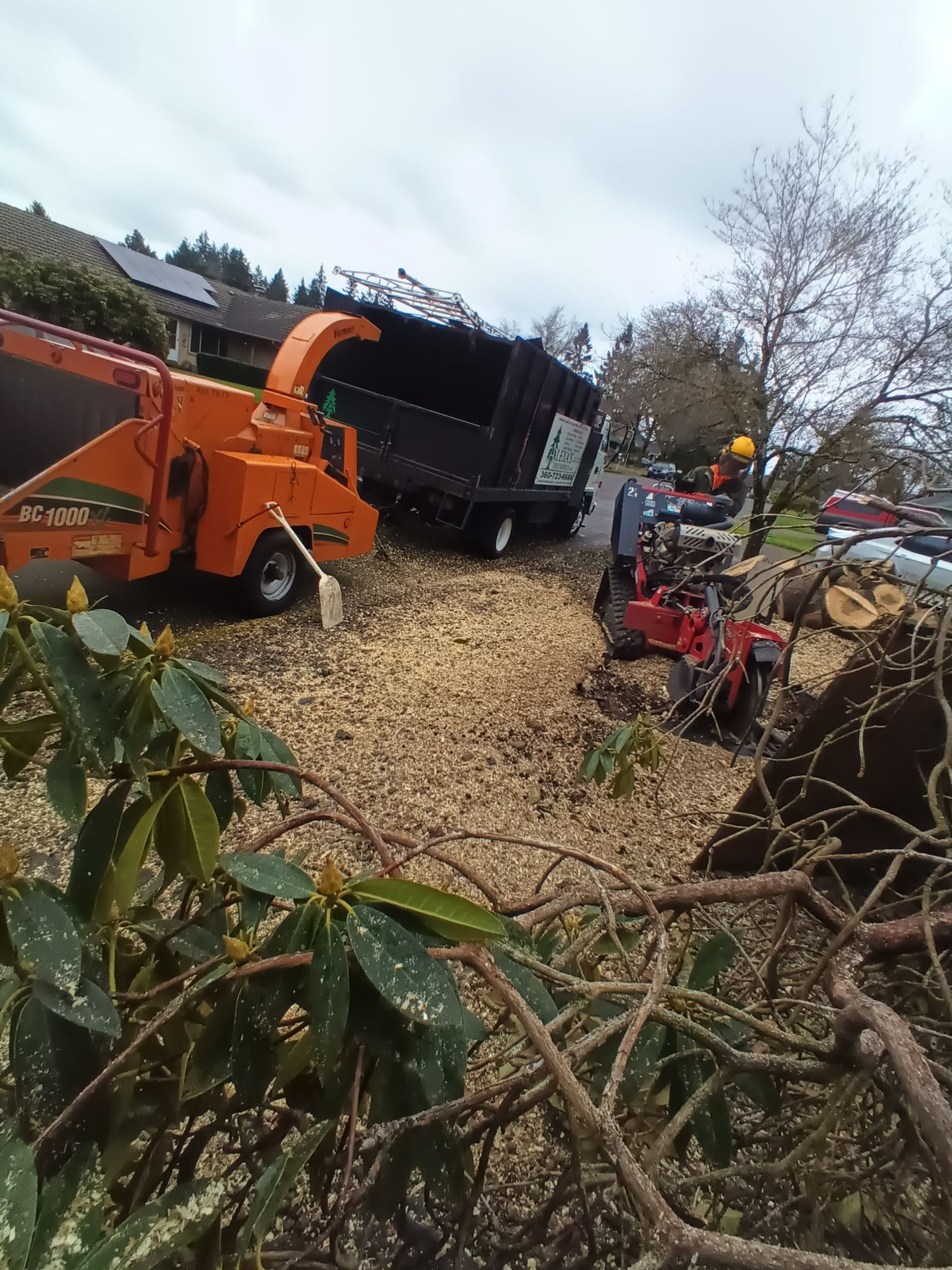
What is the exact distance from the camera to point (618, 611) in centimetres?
594

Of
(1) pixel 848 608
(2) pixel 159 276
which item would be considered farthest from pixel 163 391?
(2) pixel 159 276

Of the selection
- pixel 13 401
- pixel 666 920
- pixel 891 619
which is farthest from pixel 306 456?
pixel 666 920

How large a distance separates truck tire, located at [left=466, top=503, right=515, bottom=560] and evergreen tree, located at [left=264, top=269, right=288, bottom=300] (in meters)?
76.3

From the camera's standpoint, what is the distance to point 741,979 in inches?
64.1

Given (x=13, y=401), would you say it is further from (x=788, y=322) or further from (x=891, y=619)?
(x=788, y=322)

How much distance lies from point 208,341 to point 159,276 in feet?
13.5

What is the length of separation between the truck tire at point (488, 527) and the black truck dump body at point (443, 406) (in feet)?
0.47

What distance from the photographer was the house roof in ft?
87.1

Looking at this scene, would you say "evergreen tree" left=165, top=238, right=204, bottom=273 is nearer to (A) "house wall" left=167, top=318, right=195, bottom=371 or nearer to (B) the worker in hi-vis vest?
(A) "house wall" left=167, top=318, right=195, bottom=371

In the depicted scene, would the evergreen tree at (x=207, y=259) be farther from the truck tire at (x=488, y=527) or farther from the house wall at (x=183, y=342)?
the truck tire at (x=488, y=527)

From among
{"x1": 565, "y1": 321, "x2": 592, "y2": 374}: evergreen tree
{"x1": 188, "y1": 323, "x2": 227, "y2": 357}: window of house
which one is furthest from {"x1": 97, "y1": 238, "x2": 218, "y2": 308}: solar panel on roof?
{"x1": 565, "y1": 321, "x2": 592, "y2": 374}: evergreen tree

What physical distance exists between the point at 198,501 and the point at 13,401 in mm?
1150

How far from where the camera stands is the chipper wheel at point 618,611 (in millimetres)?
5371

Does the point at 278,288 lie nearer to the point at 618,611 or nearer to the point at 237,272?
the point at 237,272
